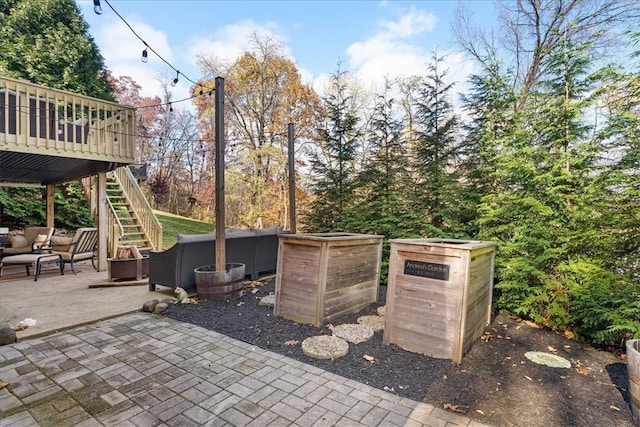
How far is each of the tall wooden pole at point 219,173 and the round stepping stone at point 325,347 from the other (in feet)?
6.92

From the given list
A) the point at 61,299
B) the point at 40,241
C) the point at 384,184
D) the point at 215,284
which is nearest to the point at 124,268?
the point at 61,299

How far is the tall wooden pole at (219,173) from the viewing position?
15.1ft

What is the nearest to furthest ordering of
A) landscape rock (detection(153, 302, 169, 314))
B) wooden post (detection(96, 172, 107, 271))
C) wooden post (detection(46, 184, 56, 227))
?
landscape rock (detection(153, 302, 169, 314))
wooden post (detection(96, 172, 107, 271))
wooden post (detection(46, 184, 56, 227))

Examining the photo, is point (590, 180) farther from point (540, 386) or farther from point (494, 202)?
point (540, 386)

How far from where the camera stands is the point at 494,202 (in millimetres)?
4406

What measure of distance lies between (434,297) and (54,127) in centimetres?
641

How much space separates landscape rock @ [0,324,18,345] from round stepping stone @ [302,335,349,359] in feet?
9.48

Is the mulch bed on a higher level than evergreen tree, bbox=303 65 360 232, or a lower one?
lower

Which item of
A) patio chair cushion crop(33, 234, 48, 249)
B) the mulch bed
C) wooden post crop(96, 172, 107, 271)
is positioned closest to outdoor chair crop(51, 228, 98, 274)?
patio chair cushion crop(33, 234, 48, 249)

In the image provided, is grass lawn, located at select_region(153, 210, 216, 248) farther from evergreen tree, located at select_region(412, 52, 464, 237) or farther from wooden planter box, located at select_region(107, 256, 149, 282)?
evergreen tree, located at select_region(412, 52, 464, 237)

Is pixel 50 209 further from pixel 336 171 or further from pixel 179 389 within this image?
pixel 179 389

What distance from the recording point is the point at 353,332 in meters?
3.45

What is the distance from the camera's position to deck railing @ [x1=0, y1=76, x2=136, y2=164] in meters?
4.87

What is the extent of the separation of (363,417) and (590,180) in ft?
11.8
